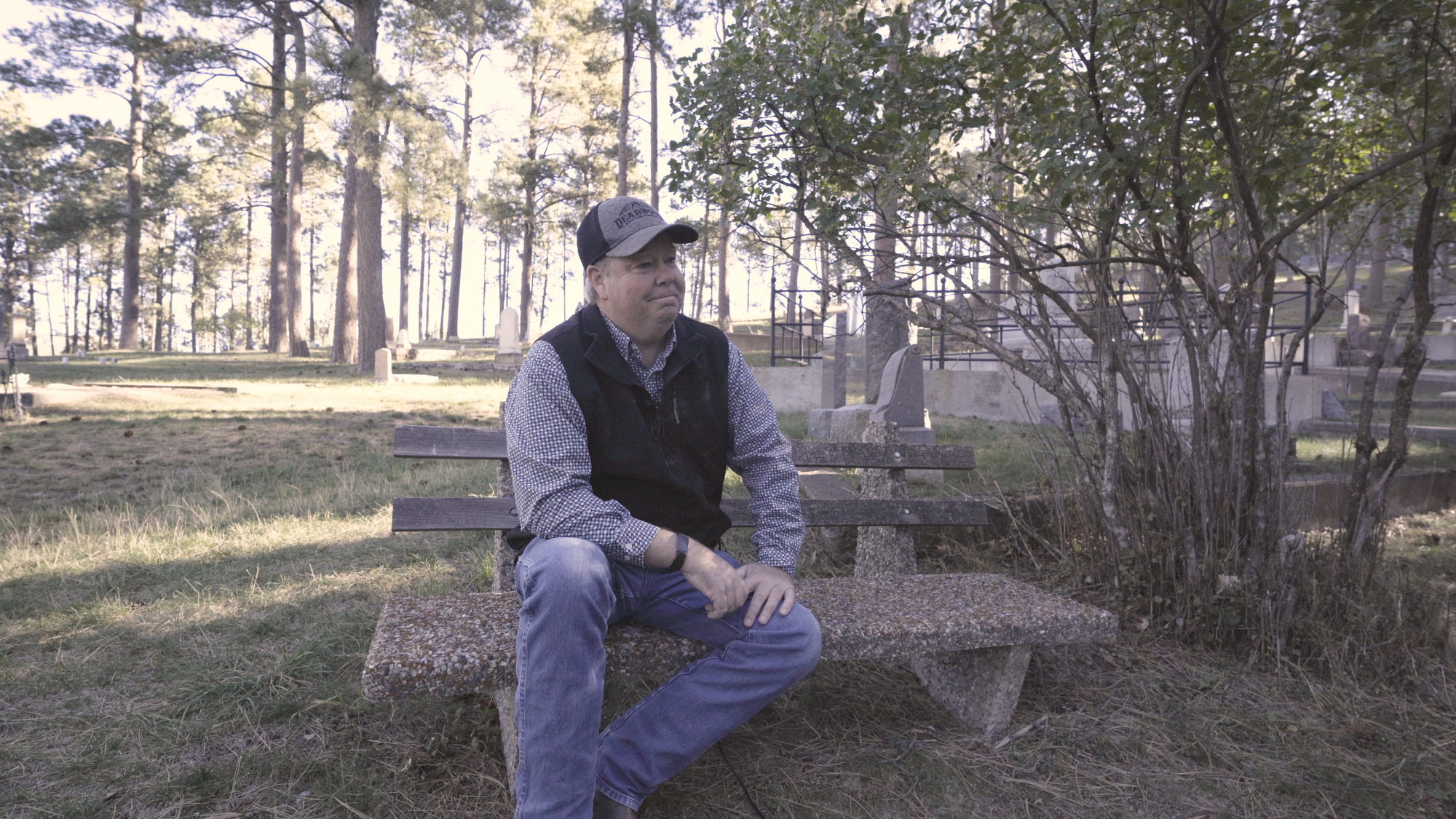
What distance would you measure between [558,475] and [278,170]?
24506mm

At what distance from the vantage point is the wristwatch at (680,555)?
218cm

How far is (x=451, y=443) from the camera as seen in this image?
126 inches

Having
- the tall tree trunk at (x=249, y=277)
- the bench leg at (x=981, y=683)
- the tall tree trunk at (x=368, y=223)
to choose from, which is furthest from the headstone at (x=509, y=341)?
the tall tree trunk at (x=249, y=277)

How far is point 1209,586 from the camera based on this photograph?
131 inches

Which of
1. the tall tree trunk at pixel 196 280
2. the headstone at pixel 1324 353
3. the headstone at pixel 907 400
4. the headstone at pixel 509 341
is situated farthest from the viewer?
the tall tree trunk at pixel 196 280

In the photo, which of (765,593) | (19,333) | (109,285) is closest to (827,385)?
(765,593)

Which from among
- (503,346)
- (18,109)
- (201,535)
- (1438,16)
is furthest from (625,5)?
(18,109)

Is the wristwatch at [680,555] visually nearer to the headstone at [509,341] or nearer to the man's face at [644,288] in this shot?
the man's face at [644,288]

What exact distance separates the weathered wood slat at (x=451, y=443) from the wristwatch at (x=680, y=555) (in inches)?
47.8

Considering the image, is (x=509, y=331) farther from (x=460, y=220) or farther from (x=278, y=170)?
(x=460, y=220)

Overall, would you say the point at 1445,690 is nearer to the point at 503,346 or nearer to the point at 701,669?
the point at 701,669

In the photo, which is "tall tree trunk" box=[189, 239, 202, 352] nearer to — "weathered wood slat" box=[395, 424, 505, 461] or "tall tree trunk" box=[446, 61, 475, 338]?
"tall tree trunk" box=[446, 61, 475, 338]

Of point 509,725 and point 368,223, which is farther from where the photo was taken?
point 368,223

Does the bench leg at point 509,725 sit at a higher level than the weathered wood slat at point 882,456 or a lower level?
lower
